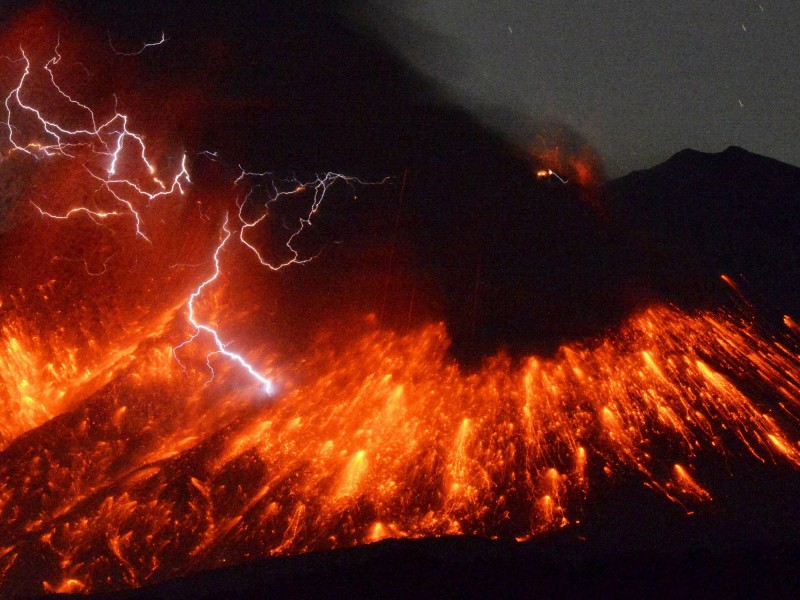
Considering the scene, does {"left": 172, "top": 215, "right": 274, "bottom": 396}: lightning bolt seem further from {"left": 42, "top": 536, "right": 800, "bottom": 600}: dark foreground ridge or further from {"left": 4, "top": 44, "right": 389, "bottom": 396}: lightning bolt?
{"left": 42, "top": 536, "right": 800, "bottom": 600}: dark foreground ridge

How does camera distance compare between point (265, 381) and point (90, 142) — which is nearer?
point (265, 381)

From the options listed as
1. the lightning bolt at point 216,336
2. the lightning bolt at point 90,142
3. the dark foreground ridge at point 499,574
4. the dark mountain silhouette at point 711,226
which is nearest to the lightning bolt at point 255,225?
the lightning bolt at point 216,336

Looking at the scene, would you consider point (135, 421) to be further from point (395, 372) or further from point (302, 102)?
point (302, 102)

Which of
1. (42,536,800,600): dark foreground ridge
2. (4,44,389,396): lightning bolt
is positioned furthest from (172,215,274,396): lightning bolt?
(42,536,800,600): dark foreground ridge

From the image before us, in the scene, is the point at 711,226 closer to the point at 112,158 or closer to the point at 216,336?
the point at 216,336

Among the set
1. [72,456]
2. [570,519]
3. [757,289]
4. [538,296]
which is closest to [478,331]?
[538,296]

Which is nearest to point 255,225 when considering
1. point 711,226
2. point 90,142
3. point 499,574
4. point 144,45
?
point 90,142

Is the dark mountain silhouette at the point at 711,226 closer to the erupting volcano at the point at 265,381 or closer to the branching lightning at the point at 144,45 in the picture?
the erupting volcano at the point at 265,381

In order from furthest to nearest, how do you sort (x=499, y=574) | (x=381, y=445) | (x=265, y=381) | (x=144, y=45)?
(x=144, y=45)
(x=265, y=381)
(x=381, y=445)
(x=499, y=574)

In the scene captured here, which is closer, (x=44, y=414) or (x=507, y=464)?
(x=507, y=464)
